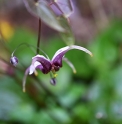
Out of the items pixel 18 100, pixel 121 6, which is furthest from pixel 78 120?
pixel 121 6

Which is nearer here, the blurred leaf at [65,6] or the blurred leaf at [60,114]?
the blurred leaf at [65,6]

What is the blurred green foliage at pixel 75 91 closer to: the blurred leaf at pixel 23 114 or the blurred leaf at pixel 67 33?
the blurred leaf at pixel 23 114

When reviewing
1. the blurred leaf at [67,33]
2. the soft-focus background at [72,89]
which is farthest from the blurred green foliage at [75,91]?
the blurred leaf at [67,33]

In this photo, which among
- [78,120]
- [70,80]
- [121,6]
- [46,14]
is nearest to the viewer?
[46,14]

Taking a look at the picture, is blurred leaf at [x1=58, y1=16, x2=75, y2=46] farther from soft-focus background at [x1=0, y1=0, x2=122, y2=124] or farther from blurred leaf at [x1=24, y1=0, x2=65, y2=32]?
soft-focus background at [x1=0, y1=0, x2=122, y2=124]

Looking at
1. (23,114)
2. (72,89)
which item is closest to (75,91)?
(72,89)

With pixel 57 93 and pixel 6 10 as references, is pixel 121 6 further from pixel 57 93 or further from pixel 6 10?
pixel 57 93
